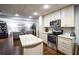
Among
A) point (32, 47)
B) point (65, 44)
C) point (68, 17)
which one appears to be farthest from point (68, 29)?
point (32, 47)

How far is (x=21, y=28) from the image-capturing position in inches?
65.0

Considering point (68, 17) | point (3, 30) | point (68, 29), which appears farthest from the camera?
point (68, 29)

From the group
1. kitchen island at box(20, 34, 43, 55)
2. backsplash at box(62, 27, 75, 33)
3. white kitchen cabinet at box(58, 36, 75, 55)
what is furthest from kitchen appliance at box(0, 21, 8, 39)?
backsplash at box(62, 27, 75, 33)

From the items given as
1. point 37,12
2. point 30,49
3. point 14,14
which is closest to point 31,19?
point 37,12

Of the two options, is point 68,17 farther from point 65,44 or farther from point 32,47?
point 32,47

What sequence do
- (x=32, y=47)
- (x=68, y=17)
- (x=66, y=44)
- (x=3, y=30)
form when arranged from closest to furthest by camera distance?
(x=32, y=47) → (x=3, y=30) → (x=66, y=44) → (x=68, y=17)

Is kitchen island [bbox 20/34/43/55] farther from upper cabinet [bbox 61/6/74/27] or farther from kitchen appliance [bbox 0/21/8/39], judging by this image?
upper cabinet [bbox 61/6/74/27]

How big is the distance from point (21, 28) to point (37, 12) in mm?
446

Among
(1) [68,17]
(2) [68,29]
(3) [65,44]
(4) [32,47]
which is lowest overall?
(3) [65,44]

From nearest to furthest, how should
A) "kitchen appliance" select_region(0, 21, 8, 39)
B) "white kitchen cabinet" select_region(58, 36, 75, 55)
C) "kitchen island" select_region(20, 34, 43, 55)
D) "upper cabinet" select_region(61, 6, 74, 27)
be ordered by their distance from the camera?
1. "kitchen island" select_region(20, 34, 43, 55)
2. "kitchen appliance" select_region(0, 21, 8, 39)
3. "white kitchen cabinet" select_region(58, 36, 75, 55)
4. "upper cabinet" select_region(61, 6, 74, 27)

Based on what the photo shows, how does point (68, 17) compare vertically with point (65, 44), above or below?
above

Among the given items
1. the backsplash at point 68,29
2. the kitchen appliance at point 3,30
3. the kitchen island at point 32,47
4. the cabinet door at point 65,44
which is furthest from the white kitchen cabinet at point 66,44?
the kitchen appliance at point 3,30
